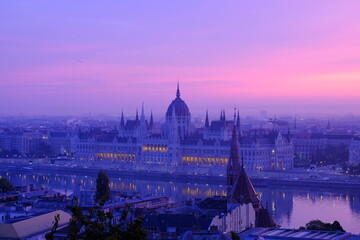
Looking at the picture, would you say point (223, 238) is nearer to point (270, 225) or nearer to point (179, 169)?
point (270, 225)

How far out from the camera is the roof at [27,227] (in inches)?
520

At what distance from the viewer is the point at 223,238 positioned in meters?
11.8

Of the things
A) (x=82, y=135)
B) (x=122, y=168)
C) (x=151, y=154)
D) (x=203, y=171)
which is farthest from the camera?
(x=82, y=135)

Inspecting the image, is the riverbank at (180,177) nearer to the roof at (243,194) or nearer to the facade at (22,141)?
the facade at (22,141)

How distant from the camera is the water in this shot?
76.4ft

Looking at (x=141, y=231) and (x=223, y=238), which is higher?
(x=141, y=231)

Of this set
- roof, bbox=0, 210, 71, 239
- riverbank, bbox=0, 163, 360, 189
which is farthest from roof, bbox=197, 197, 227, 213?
riverbank, bbox=0, 163, 360, 189

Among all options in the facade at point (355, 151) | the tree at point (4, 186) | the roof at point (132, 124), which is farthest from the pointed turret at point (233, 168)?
the roof at point (132, 124)

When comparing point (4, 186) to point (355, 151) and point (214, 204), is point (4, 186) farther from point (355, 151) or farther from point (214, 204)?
point (355, 151)

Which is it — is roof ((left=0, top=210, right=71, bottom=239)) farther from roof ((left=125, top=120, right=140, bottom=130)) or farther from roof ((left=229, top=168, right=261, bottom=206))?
roof ((left=125, top=120, right=140, bottom=130))

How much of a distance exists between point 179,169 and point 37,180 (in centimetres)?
891

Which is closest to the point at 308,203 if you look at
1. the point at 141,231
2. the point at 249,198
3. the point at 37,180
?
the point at 249,198

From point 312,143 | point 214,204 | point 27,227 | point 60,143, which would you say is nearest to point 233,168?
point 214,204

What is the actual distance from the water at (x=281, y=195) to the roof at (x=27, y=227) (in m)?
8.63
